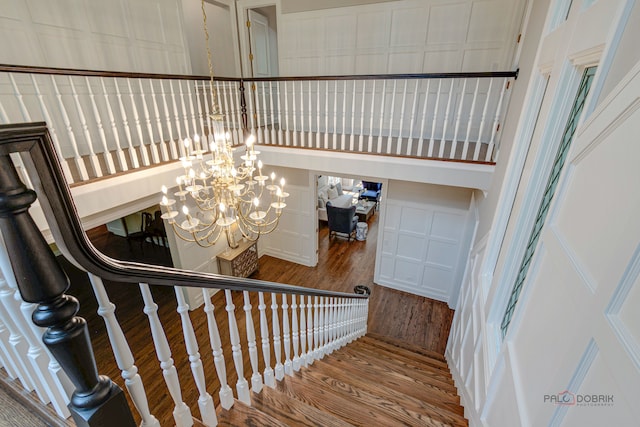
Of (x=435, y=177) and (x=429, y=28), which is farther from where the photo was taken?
(x=429, y=28)

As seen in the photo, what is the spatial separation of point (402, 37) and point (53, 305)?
5.05 metres

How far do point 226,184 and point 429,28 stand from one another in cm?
382

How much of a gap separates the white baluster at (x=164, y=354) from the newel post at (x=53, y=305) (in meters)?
0.21

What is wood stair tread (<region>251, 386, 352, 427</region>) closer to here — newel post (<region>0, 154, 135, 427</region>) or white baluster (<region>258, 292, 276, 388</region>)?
white baluster (<region>258, 292, 276, 388</region>)

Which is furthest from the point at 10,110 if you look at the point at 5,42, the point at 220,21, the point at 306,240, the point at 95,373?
the point at 306,240

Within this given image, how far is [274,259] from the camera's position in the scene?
6.19 meters

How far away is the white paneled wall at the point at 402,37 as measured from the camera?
12.7ft

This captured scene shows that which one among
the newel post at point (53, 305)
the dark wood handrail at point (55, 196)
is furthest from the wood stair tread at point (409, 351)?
the dark wood handrail at point (55, 196)

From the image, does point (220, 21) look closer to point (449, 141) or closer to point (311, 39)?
point (311, 39)

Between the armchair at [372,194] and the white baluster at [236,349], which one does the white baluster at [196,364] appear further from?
the armchair at [372,194]

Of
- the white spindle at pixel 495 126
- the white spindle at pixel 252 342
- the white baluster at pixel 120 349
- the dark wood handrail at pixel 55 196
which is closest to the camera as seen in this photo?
the dark wood handrail at pixel 55 196

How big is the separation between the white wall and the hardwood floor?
8.47 ft

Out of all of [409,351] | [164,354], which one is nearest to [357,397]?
[164,354]

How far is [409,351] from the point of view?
3559 millimetres
